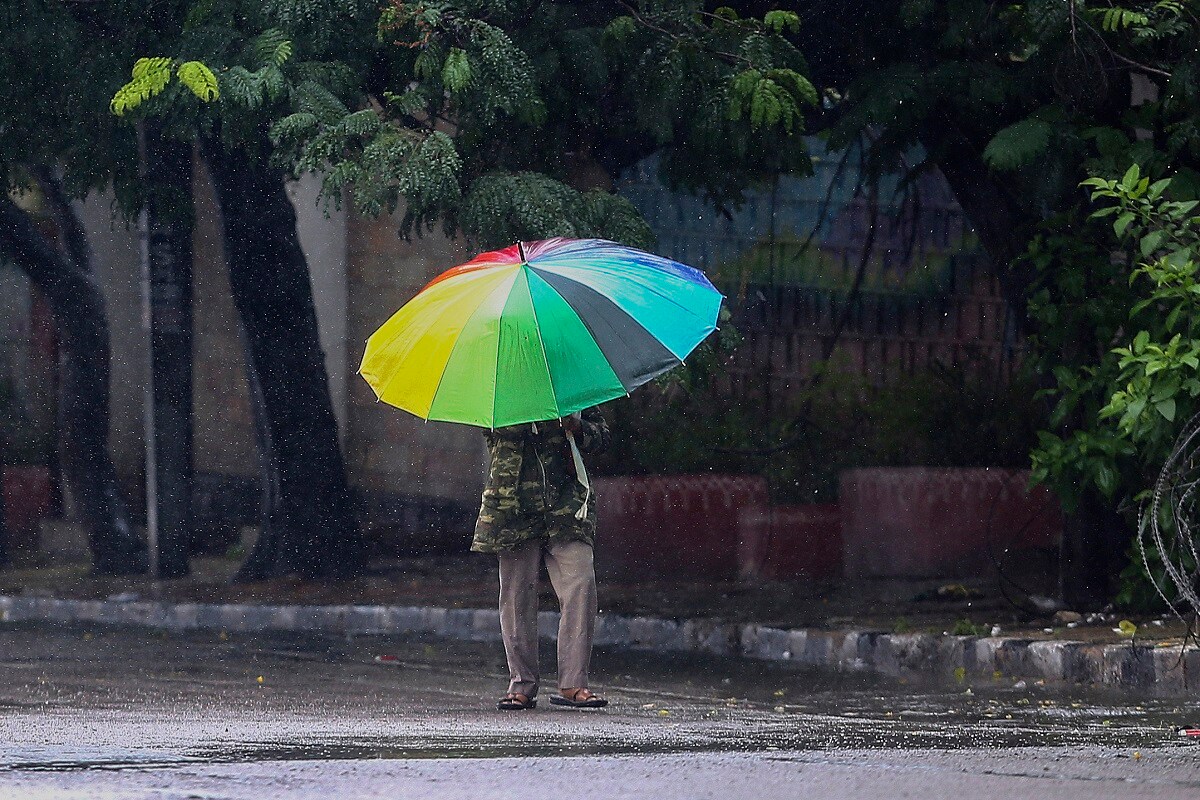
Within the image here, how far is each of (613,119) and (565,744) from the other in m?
5.37

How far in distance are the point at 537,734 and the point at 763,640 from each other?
3761mm

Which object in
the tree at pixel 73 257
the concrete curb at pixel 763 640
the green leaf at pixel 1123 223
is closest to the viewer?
the green leaf at pixel 1123 223

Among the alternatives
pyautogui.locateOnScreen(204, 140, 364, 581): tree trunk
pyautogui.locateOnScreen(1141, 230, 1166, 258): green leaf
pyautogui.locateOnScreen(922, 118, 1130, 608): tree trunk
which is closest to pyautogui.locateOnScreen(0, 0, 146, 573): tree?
pyautogui.locateOnScreen(204, 140, 364, 581): tree trunk

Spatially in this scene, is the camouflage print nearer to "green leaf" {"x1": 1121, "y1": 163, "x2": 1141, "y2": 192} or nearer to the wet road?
the wet road

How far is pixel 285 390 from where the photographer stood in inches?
536

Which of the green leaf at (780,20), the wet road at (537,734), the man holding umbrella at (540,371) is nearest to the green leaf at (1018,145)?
the green leaf at (780,20)

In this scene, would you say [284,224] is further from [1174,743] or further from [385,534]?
[1174,743]

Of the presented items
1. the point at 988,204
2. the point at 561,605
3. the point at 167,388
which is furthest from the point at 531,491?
the point at 167,388

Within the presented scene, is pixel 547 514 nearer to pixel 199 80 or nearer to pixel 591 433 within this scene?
pixel 591 433

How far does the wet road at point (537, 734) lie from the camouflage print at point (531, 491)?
71cm

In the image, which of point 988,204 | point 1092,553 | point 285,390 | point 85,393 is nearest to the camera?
point 1092,553

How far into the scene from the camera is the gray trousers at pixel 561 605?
7582mm

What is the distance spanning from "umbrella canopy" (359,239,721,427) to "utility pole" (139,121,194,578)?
6477mm

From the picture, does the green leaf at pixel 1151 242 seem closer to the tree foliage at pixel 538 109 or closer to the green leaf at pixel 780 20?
the tree foliage at pixel 538 109
